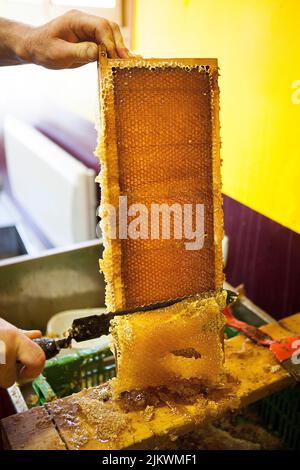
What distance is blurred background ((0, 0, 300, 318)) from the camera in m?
1.89

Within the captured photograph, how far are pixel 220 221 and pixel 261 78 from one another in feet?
2.82

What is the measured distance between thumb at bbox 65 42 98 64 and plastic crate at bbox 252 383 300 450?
73.7 inches

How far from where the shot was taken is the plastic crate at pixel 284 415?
214 centimetres

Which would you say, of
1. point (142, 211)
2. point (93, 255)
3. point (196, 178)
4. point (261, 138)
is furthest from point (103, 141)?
point (93, 255)

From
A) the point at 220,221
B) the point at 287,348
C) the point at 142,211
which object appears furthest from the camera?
the point at 287,348

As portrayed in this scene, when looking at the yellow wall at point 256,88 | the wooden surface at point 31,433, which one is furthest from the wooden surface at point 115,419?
the yellow wall at point 256,88

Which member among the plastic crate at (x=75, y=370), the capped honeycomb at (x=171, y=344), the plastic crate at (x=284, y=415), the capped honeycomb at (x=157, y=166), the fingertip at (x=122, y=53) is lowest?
the plastic crate at (x=284, y=415)

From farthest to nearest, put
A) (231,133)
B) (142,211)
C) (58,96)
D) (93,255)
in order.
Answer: (58,96) → (93,255) → (231,133) → (142,211)

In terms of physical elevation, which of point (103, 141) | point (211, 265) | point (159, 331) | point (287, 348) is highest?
point (103, 141)

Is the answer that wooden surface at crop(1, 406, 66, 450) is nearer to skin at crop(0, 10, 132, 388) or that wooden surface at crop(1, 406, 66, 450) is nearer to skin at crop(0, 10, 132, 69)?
skin at crop(0, 10, 132, 388)

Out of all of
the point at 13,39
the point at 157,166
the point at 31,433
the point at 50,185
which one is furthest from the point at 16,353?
the point at 50,185

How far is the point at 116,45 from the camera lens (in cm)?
145

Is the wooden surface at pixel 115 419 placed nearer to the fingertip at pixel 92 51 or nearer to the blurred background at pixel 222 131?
the blurred background at pixel 222 131
